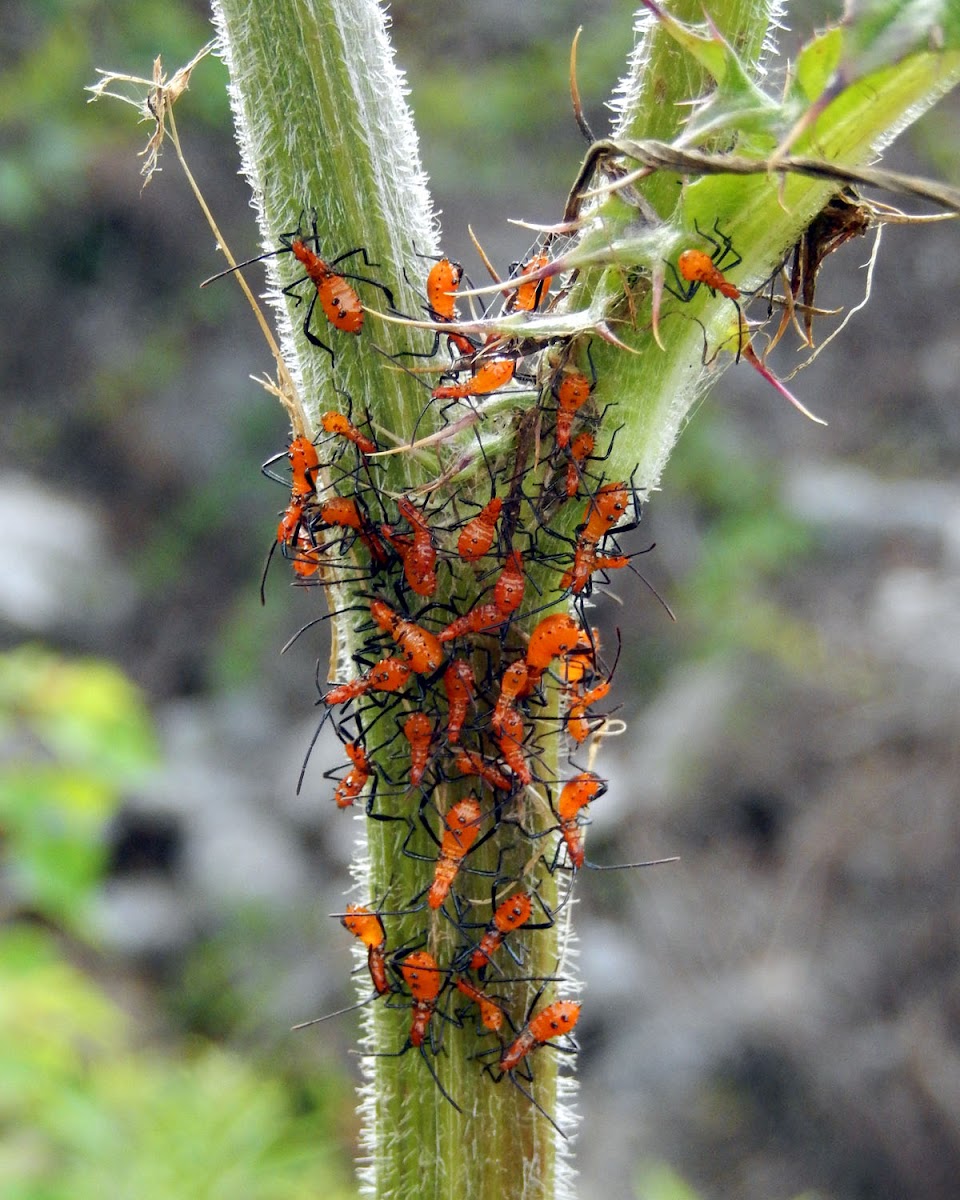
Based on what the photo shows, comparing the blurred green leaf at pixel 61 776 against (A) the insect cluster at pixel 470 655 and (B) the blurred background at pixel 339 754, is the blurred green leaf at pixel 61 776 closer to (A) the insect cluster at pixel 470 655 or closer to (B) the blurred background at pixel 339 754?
(B) the blurred background at pixel 339 754

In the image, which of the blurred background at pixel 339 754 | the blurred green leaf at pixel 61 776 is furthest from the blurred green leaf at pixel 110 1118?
the blurred green leaf at pixel 61 776

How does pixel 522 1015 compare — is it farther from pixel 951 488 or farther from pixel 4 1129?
pixel 951 488

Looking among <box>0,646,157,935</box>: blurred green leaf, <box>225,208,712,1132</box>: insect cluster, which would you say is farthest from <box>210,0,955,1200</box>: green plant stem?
<box>0,646,157,935</box>: blurred green leaf

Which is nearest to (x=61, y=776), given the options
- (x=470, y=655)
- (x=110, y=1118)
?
(x=110, y=1118)


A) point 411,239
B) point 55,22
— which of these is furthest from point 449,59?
point 411,239

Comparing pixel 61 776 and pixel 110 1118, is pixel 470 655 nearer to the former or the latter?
pixel 61 776

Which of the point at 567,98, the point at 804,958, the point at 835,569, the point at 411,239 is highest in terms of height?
the point at 567,98

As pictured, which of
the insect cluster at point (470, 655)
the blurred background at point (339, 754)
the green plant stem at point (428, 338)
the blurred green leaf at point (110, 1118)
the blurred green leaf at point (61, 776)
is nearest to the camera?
the green plant stem at point (428, 338)
